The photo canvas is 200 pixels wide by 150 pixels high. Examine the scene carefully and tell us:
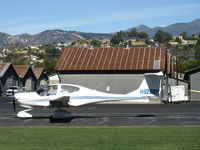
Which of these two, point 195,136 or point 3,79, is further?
point 3,79

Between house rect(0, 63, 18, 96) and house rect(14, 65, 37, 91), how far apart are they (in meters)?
3.49

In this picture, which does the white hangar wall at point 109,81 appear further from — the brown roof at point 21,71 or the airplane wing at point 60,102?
the brown roof at point 21,71

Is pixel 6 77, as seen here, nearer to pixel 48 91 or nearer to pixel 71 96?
pixel 48 91

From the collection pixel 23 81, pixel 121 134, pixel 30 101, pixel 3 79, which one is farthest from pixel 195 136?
pixel 23 81

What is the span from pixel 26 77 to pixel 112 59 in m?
31.5

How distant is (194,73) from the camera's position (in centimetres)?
5216

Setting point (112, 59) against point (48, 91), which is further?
point (112, 59)

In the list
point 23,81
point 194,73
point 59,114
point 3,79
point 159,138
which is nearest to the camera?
point 159,138

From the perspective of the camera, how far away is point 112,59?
54.3 m

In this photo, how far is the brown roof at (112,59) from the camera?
52.5m

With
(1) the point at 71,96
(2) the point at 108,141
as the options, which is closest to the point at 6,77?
(1) the point at 71,96

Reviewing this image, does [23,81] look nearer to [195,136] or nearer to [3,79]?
[3,79]

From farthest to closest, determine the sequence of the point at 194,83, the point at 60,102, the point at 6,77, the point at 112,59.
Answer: the point at 6,77, the point at 112,59, the point at 194,83, the point at 60,102

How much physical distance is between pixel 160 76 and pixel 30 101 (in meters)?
7.64
